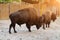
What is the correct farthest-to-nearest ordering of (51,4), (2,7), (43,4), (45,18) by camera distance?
(51,4) < (43,4) < (2,7) < (45,18)

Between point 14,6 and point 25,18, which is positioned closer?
point 25,18

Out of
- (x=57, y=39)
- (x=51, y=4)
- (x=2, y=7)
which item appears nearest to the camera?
(x=57, y=39)

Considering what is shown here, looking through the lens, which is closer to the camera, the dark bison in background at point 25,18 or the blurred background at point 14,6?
the dark bison in background at point 25,18

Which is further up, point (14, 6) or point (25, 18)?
point (25, 18)

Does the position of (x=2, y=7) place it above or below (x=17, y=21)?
below

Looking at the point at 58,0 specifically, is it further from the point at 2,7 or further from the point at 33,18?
the point at 33,18

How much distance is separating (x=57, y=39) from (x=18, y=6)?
28.7 feet

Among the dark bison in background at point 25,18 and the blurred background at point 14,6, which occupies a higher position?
the dark bison in background at point 25,18

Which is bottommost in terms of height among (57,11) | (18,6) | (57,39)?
(57,11)

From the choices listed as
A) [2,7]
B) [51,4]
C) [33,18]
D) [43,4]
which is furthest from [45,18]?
[51,4]

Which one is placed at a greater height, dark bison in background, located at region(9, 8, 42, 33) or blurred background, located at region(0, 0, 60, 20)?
dark bison in background, located at region(9, 8, 42, 33)

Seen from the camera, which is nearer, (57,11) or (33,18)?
(33,18)

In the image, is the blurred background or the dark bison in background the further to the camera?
the blurred background

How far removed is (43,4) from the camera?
18.2 metres
